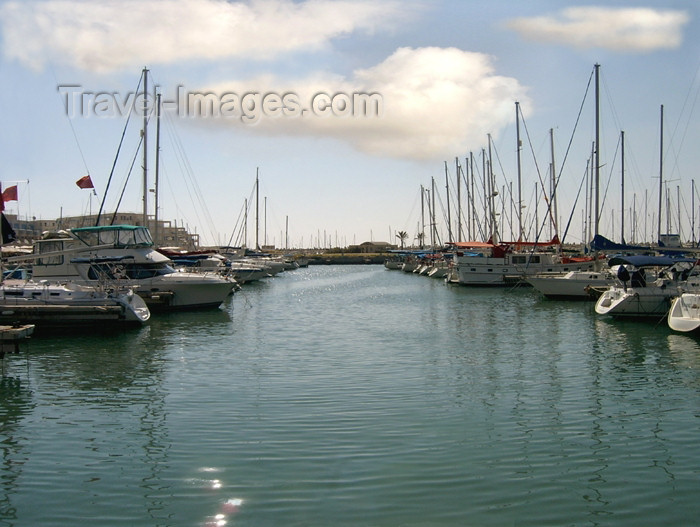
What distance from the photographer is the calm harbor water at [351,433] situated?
9492 millimetres

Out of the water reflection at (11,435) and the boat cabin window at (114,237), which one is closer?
the water reflection at (11,435)

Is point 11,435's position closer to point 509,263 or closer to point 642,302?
point 642,302

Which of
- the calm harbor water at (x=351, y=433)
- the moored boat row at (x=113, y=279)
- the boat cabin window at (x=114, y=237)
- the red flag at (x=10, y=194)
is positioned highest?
the red flag at (x=10, y=194)

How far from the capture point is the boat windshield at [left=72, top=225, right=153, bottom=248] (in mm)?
36219

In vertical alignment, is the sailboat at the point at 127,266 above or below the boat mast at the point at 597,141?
below

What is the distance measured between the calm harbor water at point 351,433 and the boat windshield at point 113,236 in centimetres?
1123

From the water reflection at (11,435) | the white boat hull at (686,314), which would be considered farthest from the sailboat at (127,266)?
the white boat hull at (686,314)

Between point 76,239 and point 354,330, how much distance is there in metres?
16.7

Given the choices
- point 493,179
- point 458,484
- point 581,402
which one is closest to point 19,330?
point 458,484

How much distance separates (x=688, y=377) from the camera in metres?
18.5

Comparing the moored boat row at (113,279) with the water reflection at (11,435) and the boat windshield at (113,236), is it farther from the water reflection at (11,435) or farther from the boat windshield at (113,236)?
the water reflection at (11,435)

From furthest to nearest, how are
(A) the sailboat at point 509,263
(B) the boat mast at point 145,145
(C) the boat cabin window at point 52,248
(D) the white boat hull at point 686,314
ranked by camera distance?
(A) the sailboat at point 509,263 → (B) the boat mast at point 145,145 → (C) the boat cabin window at point 52,248 → (D) the white boat hull at point 686,314

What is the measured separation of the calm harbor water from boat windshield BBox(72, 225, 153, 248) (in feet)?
36.8

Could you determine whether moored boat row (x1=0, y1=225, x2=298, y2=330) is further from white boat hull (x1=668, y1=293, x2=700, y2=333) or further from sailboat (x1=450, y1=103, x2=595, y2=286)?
sailboat (x1=450, y1=103, x2=595, y2=286)
